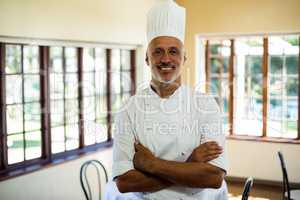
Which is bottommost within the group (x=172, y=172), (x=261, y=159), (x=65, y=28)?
(x=261, y=159)

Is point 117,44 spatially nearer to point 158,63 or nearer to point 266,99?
point 266,99

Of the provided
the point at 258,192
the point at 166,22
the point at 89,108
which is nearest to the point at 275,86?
the point at 258,192

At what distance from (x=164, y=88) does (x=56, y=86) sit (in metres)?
2.59

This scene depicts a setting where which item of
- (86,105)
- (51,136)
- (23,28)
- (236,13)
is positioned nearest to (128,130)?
(23,28)

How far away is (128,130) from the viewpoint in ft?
4.82

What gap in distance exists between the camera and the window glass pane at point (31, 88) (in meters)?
3.53

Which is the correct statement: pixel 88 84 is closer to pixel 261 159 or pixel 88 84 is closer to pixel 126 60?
pixel 126 60

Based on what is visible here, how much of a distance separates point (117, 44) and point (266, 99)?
231 cm

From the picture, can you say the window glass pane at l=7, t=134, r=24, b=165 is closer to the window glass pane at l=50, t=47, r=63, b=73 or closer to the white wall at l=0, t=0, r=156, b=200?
the white wall at l=0, t=0, r=156, b=200

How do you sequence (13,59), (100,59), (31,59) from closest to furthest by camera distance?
(13,59) → (31,59) → (100,59)

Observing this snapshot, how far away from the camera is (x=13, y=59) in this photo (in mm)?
3375

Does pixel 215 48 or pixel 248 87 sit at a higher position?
pixel 215 48

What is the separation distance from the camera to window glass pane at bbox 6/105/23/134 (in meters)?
3.34

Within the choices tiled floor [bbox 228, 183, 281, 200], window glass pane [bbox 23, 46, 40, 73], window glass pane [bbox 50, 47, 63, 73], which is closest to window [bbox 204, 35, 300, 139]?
tiled floor [bbox 228, 183, 281, 200]
